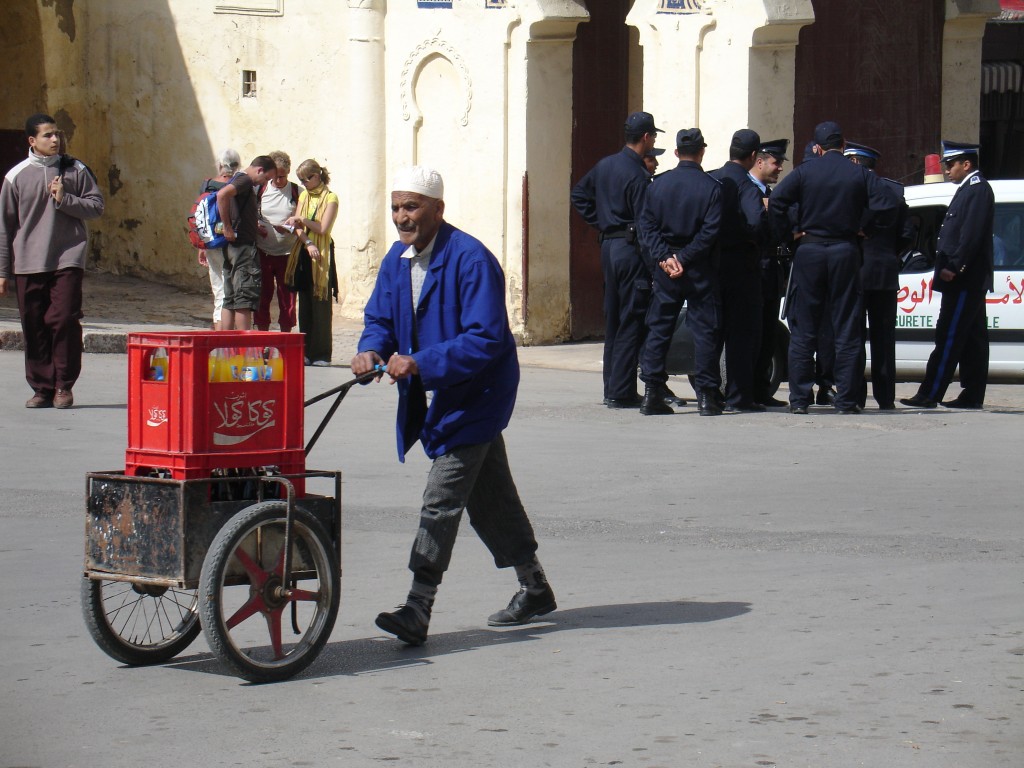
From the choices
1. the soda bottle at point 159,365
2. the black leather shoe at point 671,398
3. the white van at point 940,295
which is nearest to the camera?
the soda bottle at point 159,365

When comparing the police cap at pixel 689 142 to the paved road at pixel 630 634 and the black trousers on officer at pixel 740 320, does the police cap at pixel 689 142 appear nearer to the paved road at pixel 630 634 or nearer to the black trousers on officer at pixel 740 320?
the black trousers on officer at pixel 740 320

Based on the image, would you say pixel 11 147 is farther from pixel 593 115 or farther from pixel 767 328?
pixel 767 328

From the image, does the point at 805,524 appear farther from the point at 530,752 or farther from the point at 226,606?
the point at 530,752

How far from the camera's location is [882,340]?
12977 mm

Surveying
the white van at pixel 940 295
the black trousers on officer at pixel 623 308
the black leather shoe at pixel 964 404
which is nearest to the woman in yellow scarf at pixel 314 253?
the black trousers on officer at pixel 623 308

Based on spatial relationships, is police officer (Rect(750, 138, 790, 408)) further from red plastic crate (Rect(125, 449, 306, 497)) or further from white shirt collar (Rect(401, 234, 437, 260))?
red plastic crate (Rect(125, 449, 306, 497))

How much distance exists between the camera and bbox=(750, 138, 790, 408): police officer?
41.8 ft

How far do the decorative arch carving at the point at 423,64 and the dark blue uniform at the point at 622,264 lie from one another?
5710 millimetres

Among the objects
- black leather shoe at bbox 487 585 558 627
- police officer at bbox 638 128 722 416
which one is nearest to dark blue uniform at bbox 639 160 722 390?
police officer at bbox 638 128 722 416

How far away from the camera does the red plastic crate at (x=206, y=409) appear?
5.74 metres

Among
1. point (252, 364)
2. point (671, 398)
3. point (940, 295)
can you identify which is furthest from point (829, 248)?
point (252, 364)

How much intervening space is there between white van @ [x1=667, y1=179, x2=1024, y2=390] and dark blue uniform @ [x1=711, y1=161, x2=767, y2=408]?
1759 millimetres

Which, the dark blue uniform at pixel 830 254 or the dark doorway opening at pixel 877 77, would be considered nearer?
the dark blue uniform at pixel 830 254

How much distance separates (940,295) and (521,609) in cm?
876
